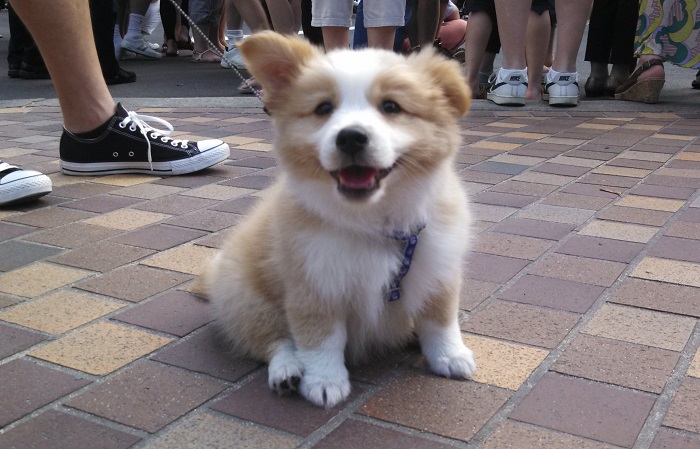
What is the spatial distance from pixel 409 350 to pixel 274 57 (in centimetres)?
91

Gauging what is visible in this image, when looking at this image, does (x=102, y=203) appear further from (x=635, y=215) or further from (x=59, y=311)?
(x=635, y=215)

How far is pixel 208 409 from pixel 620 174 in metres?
2.99

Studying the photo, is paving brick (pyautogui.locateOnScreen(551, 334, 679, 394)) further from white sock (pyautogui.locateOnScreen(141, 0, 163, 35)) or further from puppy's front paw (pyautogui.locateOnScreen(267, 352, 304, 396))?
white sock (pyautogui.locateOnScreen(141, 0, 163, 35))

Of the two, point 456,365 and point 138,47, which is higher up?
point 138,47

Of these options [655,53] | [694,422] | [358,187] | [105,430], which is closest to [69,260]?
[105,430]

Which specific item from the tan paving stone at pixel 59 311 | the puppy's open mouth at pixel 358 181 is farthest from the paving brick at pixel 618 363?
the tan paving stone at pixel 59 311

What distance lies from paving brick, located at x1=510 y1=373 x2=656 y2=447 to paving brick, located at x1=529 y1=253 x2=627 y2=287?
0.77 metres

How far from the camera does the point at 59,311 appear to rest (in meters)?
2.52

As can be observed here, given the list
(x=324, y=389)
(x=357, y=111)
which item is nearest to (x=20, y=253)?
(x=324, y=389)

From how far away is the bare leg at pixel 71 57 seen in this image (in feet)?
12.5

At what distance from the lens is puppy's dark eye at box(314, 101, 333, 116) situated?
6.53 ft

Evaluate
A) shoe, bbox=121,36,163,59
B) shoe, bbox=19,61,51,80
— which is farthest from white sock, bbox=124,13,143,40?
shoe, bbox=19,61,51,80

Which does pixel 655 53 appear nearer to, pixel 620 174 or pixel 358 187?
pixel 620 174

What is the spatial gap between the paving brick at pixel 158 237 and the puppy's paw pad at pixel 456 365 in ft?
4.63
